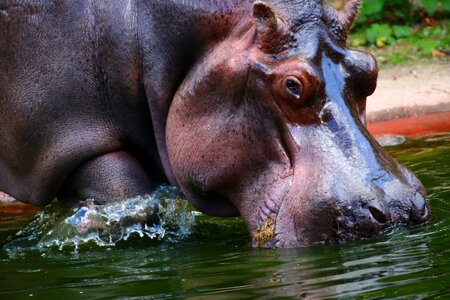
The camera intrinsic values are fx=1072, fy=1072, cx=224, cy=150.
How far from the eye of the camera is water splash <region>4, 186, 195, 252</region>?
5.50 metres

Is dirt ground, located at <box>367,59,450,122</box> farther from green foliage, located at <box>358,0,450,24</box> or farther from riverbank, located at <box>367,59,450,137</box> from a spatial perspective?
green foliage, located at <box>358,0,450,24</box>

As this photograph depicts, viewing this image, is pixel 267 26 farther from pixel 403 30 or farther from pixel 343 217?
pixel 403 30

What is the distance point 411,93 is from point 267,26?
4.85m

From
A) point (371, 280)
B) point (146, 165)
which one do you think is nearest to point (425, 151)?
point (146, 165)

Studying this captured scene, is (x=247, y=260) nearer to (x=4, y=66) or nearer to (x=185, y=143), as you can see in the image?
(x=185, y=143)

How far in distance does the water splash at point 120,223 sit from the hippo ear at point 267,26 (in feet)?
3.70

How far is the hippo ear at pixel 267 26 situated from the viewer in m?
4.96

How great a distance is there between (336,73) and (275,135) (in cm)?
40

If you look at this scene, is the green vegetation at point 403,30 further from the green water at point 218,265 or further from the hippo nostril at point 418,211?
the hippo nostril at point 418,211

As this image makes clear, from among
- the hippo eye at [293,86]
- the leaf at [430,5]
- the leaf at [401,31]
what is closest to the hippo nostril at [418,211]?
the hippo eye at [293,86]

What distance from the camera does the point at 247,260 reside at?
4652 mm

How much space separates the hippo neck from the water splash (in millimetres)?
434

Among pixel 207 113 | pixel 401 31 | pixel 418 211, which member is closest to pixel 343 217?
pixel 418 211

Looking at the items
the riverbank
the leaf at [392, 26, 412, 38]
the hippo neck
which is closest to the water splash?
the hippo neck
